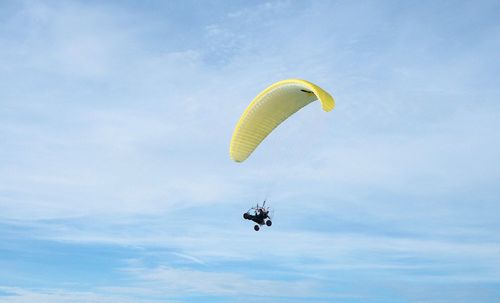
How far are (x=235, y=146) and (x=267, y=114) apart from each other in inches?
128

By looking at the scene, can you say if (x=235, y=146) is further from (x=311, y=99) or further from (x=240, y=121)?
(x=311, y=99)

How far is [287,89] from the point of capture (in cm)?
4716

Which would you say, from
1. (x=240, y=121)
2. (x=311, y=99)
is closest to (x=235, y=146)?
(x=240, y=121)

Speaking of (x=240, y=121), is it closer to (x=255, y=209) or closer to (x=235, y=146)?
(x=235, y=146)

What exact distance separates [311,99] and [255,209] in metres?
8.50

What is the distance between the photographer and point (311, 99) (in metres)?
50.7

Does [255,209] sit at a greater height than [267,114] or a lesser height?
lesser

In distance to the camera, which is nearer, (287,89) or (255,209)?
(287,89)

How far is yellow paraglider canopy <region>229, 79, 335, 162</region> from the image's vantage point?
156ft

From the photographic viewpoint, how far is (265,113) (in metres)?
49.8

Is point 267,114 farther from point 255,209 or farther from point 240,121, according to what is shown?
point 255,209

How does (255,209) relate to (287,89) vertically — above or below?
below

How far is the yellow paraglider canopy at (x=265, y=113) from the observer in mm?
47594

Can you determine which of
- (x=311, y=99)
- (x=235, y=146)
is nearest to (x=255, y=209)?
(x=235, y=146)
